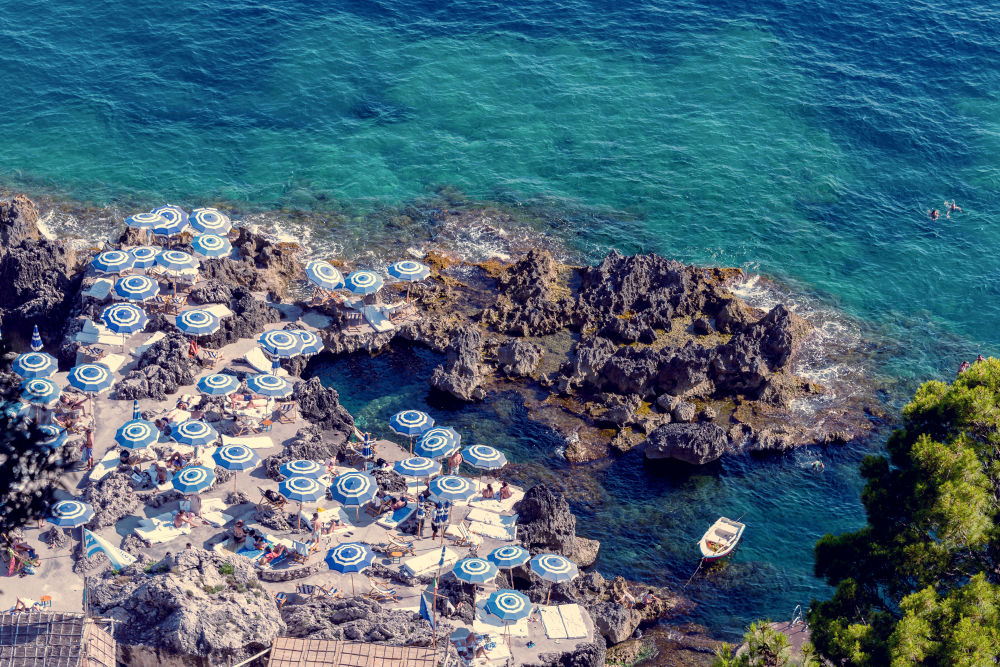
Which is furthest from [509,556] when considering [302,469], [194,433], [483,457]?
[194,433]

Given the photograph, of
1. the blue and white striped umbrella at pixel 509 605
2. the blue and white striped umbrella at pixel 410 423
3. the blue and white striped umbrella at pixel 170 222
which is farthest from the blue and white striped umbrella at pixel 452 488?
the blue and white striped umbrella at pixel 170 222

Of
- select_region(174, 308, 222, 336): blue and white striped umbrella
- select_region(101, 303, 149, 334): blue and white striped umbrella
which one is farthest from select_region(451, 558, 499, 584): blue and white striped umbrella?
select_region(101, 303, 149, 334): blue and white striped umbrella

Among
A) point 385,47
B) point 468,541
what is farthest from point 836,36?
point 468,541

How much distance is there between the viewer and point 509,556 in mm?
53500

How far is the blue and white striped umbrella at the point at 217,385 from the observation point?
203ft

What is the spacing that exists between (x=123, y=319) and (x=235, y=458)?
48.8 feet

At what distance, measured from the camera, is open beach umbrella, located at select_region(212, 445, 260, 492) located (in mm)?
56625

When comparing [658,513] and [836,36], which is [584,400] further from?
[836,36]

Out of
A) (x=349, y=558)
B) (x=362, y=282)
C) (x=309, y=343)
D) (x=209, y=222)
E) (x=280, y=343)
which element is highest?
(x=209, y=222)

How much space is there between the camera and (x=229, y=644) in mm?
39844

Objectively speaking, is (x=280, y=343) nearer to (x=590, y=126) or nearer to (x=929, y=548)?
(x=929, y=548)

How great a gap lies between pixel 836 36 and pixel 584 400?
6220 centimetres

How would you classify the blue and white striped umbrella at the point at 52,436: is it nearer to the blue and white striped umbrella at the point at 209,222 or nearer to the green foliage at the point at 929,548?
the blue and white striped umbrella at the point at 209,222

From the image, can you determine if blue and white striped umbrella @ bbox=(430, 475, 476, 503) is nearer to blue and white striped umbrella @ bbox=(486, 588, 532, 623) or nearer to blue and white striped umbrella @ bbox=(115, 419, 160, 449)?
blue and white striped umbrella @ bbox=(486, 588, 532, 623)
